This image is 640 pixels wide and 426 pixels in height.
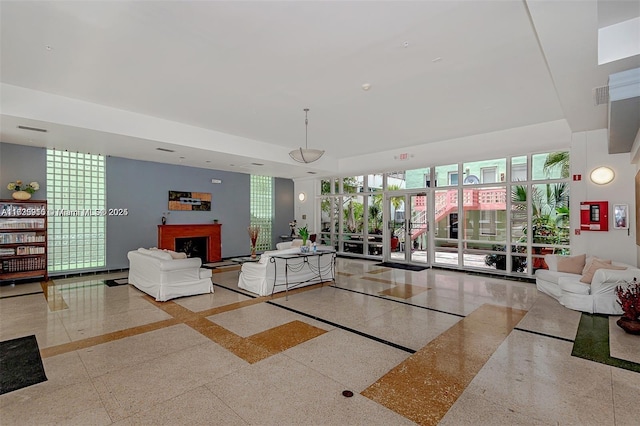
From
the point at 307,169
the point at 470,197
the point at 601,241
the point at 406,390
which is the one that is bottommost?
the point at 406,390

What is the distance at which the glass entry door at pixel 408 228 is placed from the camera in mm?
8938

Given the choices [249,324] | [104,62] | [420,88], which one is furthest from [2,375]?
[420,88]

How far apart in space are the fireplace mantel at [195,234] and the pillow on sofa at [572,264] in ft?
28.7

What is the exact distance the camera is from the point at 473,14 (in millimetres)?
2971

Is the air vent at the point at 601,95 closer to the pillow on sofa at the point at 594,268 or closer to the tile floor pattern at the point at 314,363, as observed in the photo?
the pillow on sofa at the point at 594,268

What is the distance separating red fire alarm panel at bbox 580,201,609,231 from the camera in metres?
5.76

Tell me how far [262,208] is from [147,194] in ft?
13.1

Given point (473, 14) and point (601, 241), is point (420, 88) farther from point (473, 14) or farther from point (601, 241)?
point (601, 241)

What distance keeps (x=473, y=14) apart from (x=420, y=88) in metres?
1.69

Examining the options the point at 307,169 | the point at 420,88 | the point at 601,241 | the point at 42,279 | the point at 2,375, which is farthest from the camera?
the point at 307,169

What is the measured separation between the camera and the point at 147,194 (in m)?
8.56

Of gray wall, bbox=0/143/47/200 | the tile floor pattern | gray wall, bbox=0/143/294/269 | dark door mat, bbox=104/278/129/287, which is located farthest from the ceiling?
the tile floor pattern

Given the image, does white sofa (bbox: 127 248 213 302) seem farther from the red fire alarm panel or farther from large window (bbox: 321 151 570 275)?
the red fire alarm panel

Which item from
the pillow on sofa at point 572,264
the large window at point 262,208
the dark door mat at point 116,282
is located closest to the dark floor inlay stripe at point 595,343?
the pillow on sofa at point 572,264
